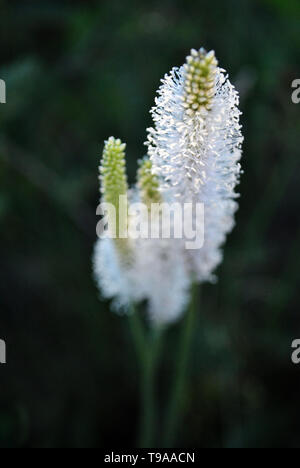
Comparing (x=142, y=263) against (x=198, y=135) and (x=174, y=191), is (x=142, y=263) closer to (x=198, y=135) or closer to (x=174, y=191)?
(x=174, y=191)

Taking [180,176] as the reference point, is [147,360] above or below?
below

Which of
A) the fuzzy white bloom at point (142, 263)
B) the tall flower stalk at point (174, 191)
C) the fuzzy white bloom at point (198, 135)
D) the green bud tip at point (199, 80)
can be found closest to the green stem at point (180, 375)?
the tall flower stalk at point (174, 191)

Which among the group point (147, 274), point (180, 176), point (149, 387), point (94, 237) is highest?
point (94, 237)

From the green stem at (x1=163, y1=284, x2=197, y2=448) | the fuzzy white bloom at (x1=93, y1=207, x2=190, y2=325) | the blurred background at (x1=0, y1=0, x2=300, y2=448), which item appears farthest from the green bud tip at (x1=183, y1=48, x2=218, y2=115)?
the blurred background at (x1=0, y1=0, x2=300, y2=448)

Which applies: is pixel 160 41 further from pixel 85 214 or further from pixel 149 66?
pixel 85 214

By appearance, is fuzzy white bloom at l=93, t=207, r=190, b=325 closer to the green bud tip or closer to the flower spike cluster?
the flower spike cluster

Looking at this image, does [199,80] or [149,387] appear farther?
[149,387]

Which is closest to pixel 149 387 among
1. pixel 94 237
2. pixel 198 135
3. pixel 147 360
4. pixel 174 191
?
pixel 147 360
